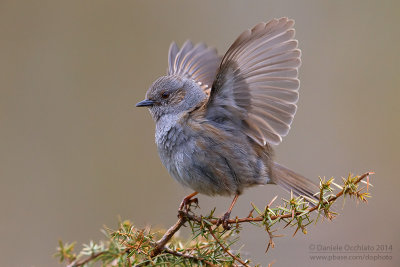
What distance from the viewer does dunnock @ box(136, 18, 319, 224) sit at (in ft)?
12.2

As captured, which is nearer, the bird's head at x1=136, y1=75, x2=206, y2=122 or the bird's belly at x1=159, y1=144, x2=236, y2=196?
the bird's belly at x1=159, y1=144, x2=236, y2=196

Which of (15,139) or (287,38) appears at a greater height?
(15,139)

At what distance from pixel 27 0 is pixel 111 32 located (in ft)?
5.19

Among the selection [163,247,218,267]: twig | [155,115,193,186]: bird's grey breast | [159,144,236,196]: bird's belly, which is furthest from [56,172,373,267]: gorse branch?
[155,115,193,186]: bird's grey breast

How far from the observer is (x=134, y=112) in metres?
8.31

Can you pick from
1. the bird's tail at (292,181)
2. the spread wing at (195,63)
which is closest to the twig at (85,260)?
the bird's tail at (292,181)

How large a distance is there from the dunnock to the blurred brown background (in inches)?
89.8

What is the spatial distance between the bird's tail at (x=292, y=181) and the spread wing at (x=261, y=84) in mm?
399

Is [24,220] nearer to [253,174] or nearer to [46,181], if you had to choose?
[46,181]

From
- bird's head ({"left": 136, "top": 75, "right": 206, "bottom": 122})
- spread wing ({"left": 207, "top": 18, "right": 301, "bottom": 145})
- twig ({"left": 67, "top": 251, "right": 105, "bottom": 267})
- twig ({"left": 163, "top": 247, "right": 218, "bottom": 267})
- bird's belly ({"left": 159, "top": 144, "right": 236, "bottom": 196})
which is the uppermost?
bird's head ({"left": 136, "top": 75, "right": 206, "bottom": 122})

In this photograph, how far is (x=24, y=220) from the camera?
22.4ft

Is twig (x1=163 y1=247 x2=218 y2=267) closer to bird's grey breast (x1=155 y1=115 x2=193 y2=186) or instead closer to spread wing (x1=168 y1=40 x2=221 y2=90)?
bird's grey breast (x1=155 y1=115 x2=193 y2=186)

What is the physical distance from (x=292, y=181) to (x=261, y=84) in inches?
36.9

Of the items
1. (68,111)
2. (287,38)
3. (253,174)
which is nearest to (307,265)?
(253,174)
